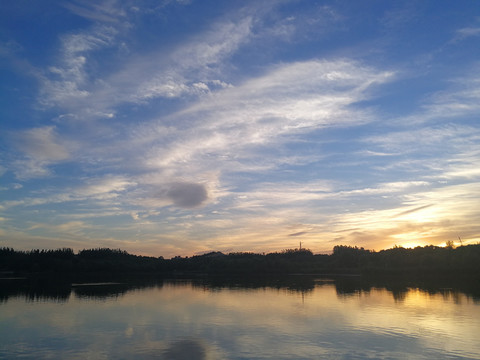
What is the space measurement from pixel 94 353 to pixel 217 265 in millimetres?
121580

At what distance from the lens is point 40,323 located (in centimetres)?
2695

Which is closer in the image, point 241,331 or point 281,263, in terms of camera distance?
point 241,331

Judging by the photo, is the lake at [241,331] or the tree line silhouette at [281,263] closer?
the lake at [241,331]

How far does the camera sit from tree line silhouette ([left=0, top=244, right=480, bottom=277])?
92438 mm

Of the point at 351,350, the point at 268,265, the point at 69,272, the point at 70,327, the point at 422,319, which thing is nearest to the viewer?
the point at 351,350

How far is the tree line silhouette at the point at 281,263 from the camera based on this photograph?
9244cm

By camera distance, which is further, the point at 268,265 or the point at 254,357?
the point at 268,265

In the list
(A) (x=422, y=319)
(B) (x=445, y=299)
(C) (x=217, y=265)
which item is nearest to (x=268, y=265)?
(C) (x=217, y=265)

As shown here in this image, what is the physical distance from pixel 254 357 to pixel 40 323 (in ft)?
59.1

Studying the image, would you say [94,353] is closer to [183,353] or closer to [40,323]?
[183,353]

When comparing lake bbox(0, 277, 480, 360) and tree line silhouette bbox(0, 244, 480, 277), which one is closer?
lake bbox(0, 277, 480, 360)

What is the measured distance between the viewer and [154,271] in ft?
444

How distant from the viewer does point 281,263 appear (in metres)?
132

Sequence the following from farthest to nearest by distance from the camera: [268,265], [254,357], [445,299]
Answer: [268,265]
[445,299]
[254,357]
